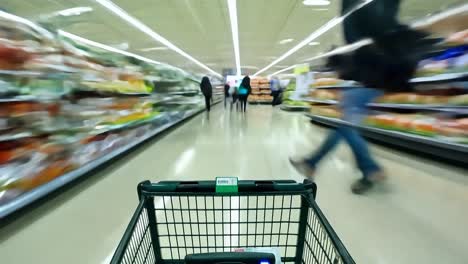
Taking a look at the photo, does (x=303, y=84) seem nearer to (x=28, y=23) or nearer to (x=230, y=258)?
(x=28, y=23)

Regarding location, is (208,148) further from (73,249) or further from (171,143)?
(73,249)

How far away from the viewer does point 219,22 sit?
650cm

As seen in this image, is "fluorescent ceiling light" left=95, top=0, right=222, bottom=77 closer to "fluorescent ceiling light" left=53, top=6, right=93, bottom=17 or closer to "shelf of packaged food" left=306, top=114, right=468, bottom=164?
"fluorescent ceiling light" left=53, top=6, right=93, bottom=17

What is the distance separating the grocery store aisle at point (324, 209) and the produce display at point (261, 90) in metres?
14.8

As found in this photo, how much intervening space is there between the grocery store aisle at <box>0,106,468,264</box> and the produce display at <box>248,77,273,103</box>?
1485 centimetres

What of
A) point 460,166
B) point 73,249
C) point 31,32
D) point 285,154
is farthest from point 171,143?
point 460,166

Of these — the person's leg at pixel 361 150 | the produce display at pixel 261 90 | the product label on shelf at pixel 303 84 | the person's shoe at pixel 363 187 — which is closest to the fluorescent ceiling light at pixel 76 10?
the person's leg at pixel 361 150

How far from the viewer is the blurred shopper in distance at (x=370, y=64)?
149 cm

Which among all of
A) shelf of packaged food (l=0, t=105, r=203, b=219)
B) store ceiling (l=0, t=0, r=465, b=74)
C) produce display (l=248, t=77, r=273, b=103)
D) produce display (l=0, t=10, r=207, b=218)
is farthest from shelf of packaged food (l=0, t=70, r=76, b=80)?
produce display (l=248, t=77, r=273, b=103)

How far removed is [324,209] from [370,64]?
989 mm

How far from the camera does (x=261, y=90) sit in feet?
57.7

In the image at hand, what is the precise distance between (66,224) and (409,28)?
2325mm

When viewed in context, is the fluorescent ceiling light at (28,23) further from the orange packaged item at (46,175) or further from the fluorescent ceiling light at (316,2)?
the fluorescent ceiling light at (316,2)

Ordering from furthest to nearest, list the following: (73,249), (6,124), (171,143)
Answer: (171,143), (6,124), (73,249)
